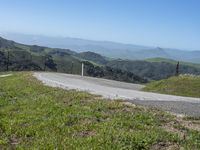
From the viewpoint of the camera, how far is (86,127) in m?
14.2

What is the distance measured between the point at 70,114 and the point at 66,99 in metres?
5.32

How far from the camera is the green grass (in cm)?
1235

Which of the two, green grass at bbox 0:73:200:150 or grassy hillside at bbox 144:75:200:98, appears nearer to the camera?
green grass at bbox 0:73:200:150

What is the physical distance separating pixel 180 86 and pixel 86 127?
23818 millimetres

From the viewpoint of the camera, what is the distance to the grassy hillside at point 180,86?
115 feet

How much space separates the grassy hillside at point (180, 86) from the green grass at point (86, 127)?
16.3 m

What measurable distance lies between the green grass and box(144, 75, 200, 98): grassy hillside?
16.3 meters

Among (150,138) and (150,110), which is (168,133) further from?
(150,110)

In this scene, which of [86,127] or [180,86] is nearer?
[86,127]

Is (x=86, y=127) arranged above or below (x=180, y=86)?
above

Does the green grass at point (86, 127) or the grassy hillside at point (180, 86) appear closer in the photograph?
the green grass at point (86, 127)

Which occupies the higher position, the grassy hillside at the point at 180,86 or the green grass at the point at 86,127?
the green grass at the point at 86,127

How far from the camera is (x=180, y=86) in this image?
36.8 m

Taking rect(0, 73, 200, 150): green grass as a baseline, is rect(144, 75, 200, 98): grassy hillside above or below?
below
